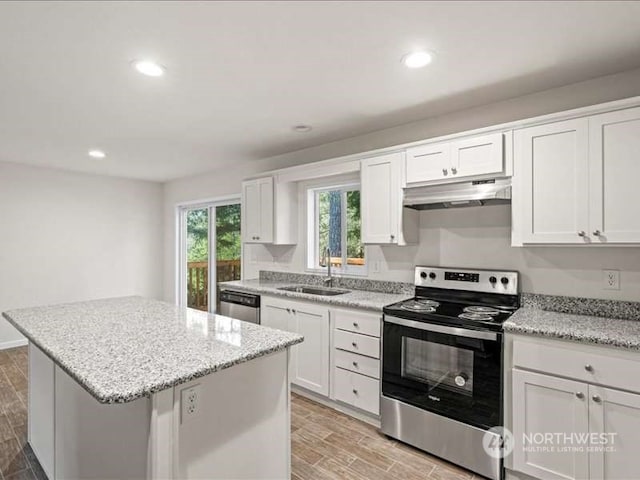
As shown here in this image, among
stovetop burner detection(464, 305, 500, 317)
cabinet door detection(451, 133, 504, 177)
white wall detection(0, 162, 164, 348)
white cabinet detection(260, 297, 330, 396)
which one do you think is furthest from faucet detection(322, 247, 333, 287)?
white wall detection(0, 162, 164, 348)

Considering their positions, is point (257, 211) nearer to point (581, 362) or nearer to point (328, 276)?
point (328, 276)

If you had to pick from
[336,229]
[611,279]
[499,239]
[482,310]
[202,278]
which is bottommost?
[202,278]

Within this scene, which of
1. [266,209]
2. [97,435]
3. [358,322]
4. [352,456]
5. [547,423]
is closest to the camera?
[97,435]

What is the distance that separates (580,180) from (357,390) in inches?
80.9

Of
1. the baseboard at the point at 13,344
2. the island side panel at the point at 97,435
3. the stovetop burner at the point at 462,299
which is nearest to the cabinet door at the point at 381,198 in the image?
the stovetop burner at the point at 462,299

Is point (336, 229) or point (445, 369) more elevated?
point (336, 229)

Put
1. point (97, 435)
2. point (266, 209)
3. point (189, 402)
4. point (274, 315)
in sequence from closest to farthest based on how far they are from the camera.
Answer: point (189, 402), point (97, 435), point (274, 315), point (266, 209)

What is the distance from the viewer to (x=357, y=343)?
268 centimetres

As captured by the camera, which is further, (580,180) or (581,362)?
(580,180)

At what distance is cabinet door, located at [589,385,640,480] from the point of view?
5.51 feet

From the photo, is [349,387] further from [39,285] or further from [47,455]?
[39,285]

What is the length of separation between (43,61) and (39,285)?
3.91 metres

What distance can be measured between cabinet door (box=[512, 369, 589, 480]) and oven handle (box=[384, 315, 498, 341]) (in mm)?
234

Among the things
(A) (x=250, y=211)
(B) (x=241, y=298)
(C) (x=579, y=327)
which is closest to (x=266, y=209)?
(A) (x=250, y=211)
